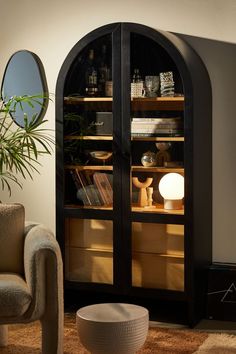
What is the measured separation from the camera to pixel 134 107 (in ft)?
15.7

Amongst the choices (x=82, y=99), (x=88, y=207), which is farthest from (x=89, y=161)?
(x=82, y=99)

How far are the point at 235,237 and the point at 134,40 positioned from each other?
1.41 metres

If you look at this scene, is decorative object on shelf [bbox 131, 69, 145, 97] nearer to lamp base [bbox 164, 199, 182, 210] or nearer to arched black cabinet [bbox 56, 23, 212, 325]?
arched black cabinet [bbox 56, 23, 212, 325]

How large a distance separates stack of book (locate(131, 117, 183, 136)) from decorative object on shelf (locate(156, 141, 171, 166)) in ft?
0.21

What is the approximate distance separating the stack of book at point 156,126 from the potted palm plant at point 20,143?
24.8 inches

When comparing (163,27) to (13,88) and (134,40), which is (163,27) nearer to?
(134,40)

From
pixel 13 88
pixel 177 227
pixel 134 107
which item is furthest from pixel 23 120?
pixel 177 227

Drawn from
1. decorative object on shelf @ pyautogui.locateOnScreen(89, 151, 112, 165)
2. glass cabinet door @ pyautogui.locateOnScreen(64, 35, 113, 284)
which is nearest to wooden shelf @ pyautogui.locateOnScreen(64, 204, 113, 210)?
glass cabinet door @ pyautogui.locateOnScreen(64, 35, 113, 284)

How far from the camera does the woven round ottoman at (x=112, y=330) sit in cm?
382

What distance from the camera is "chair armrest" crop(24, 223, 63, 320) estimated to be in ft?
12.6

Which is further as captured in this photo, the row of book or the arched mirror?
the arched mirror

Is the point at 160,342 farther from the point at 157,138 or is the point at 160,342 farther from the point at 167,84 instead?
the point at 167,84

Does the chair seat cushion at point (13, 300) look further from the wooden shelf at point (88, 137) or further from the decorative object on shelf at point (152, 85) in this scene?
the decorative object on shelf at point (152, 85)

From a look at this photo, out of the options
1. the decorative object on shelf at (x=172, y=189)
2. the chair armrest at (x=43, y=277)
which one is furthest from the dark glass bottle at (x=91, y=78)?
the chair armrest at (x=43, y=277)
